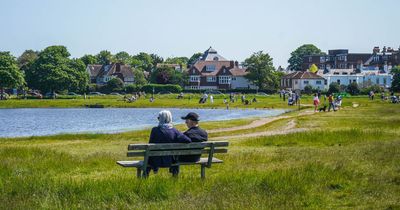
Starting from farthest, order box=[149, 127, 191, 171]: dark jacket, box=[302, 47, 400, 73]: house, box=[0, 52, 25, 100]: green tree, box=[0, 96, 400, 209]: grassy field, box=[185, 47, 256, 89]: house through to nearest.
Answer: box=[302, 47, 400, 73]: house < box=[185, 47, 256, 89]: house < box=[0, 52, 25, 100]: green tree < box=[149, 127, 191, 171]: dark jacket < box=[0, 96, 400, 209]: grassy field

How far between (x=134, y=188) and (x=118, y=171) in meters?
4.80

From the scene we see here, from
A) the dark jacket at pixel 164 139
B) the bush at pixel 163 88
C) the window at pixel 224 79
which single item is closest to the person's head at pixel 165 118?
the dark jacket at pixel 164 139

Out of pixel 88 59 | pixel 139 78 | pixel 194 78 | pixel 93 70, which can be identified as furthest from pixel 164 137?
pixel 88 59

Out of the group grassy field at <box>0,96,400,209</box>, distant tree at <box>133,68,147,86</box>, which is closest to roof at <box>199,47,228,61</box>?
distant tree at <box>133,68,147,86</box>

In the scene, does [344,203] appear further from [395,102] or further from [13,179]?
[395,102]

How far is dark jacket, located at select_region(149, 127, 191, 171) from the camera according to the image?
1370 cm

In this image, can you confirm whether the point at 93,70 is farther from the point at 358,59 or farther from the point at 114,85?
the point at 358,59

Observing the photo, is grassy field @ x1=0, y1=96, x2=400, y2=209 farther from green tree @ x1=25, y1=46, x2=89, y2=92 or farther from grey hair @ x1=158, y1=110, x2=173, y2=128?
green tree @ x1=25, y1=46, x2=89, y2=92

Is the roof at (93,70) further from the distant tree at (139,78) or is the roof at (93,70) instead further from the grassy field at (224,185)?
the grassy field at (224,185)

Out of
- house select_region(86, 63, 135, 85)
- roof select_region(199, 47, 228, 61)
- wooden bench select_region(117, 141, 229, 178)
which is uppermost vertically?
roof select_region(199, 47, 228, 61)

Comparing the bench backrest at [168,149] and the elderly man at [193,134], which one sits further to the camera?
the elderly man at [193,134]

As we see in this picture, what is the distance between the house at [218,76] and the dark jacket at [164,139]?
139431 millimetres

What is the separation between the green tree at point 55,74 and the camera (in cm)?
12156

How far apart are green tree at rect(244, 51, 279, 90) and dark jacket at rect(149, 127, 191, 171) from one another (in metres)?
125
